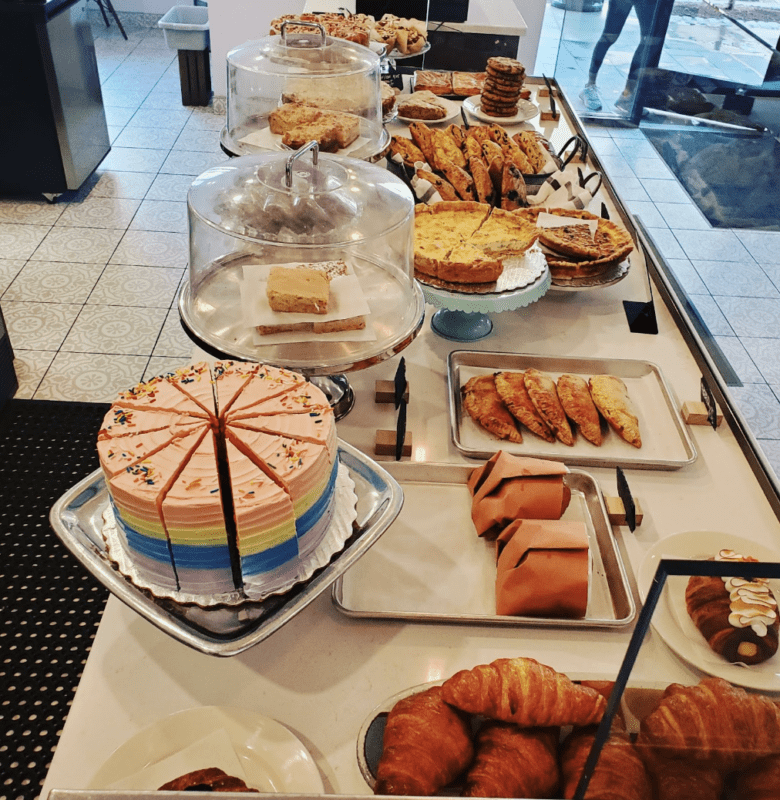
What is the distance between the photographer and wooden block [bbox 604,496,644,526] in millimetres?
1234

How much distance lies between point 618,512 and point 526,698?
1.58 ft

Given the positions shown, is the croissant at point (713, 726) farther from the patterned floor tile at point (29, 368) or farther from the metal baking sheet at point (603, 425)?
the patterned floor tile at point (29, 368)

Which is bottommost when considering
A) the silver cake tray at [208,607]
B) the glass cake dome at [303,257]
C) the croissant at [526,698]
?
the croissant at [526,698]

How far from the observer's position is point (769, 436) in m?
2.76

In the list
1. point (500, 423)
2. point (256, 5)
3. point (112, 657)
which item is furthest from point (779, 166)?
point (256, 5)

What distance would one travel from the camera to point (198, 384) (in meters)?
1.03

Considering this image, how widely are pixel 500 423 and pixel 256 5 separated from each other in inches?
173

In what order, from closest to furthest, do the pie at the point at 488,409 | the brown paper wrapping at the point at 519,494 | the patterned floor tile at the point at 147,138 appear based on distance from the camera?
1. the brown paper wrapping at the point at 519,494
2. the pie at the point at 488,409
3. the patterned floor tile at the point at 147,138

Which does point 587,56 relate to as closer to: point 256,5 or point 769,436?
point 256,5

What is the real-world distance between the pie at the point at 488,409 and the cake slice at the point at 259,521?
580mm

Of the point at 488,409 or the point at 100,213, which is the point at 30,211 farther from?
the point at 488,409

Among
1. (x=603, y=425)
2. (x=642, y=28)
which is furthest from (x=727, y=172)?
(x=603, y=425)

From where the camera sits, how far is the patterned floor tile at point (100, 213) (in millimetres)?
3771

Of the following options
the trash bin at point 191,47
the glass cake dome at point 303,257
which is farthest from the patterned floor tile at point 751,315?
the trash bin at point 191,47
